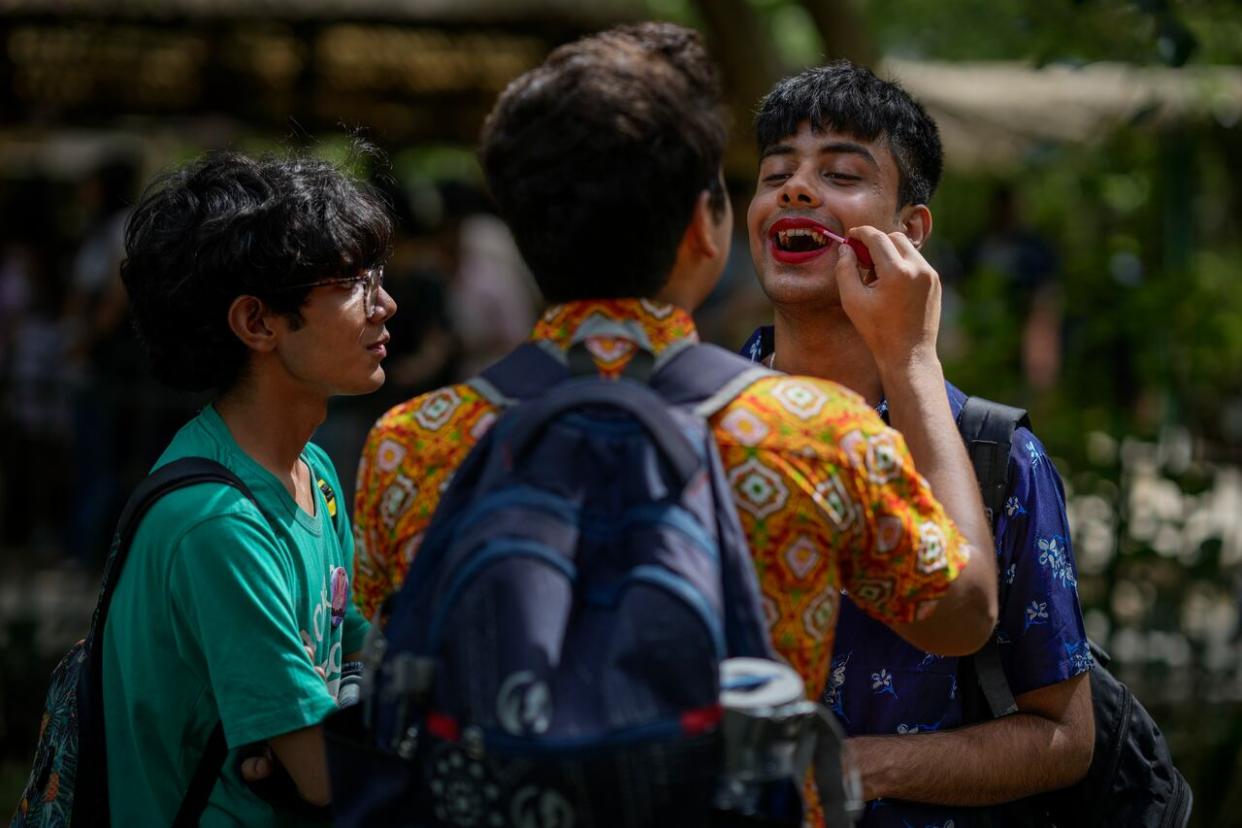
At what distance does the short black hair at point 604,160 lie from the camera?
190cm

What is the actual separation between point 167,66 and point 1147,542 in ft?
26.6

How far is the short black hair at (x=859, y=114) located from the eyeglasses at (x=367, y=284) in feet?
2.55

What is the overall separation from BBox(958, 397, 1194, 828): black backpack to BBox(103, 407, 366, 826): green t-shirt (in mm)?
1091

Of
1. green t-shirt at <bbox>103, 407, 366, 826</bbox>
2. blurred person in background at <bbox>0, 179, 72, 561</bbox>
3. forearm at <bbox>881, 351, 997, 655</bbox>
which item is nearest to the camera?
forearm at <bbox>881, 351, 997, 655</bbox>

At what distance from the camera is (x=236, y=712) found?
2318 millimetres

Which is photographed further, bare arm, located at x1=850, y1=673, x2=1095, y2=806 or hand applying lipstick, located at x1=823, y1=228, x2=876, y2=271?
hand applying lipstick, located at x1=823, y1=228, x2=876, y2=271

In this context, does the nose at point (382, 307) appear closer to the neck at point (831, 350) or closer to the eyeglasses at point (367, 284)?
the eyeglasses at point (367, 284)

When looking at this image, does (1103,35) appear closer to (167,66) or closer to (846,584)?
(846,584)

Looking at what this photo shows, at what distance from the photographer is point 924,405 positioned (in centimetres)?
229

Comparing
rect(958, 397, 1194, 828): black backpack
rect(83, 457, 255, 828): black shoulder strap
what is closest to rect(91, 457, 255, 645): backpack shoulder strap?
rect(83, 457, 255, 828): black shoulder strap

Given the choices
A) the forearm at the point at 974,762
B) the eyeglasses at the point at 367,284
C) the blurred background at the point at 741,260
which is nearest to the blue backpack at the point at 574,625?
the forearm at the point at 974,762

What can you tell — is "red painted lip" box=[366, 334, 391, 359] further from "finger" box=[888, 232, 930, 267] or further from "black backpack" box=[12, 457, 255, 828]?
"finger" box=[888, 232, 930, 267]

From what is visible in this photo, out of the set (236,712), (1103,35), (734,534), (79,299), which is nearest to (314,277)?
(236,712)

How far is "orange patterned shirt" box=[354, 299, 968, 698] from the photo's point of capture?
1932 mm
